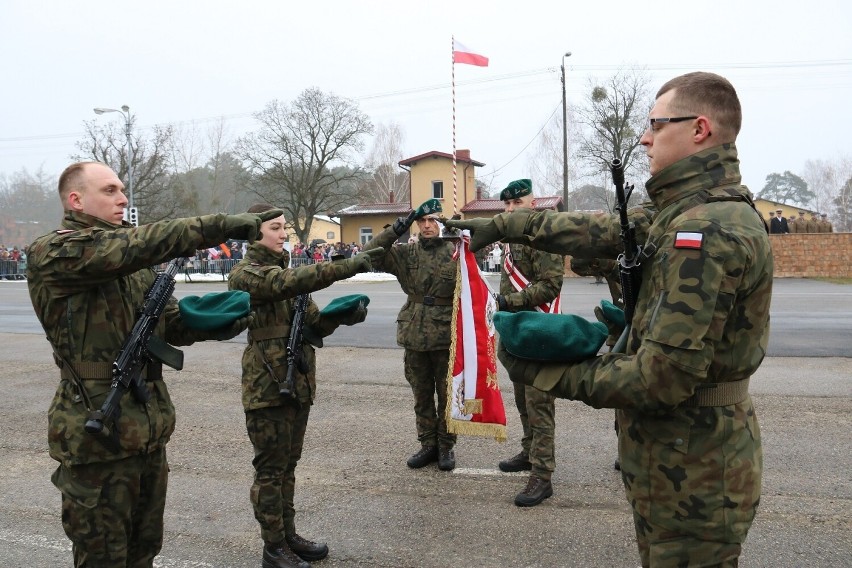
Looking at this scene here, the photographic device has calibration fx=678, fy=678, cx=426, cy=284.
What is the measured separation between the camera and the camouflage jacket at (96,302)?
281 centimetres

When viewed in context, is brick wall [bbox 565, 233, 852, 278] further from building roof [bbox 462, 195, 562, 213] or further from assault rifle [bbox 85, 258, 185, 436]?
assault rifle [bbox 85, 258, 185, 436]

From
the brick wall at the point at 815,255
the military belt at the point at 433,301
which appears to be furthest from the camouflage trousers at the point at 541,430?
the brick wall at the point at 815,255

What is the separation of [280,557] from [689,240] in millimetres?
3026

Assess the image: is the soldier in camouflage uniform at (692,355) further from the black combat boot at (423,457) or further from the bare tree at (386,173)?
the bare tree at (386,173)

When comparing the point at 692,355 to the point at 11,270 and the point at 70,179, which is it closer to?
the point at 70,179

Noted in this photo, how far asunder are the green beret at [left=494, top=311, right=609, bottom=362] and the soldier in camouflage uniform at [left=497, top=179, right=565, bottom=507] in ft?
9.62

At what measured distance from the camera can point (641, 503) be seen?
2359 millimetres

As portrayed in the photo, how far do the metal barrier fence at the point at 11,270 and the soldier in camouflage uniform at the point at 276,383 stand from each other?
1540 inches

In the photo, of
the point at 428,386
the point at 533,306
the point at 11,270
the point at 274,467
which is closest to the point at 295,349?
the point at 274,467

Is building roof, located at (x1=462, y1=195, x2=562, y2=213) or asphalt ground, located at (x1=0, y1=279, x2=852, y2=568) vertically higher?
building roof, located at (x1=462, y1=195, x2=562, y2=213)

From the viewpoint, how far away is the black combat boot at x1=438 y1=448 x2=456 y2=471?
554 cm

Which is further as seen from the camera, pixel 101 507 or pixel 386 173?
pixel 386 173

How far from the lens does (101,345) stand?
3.03 meters

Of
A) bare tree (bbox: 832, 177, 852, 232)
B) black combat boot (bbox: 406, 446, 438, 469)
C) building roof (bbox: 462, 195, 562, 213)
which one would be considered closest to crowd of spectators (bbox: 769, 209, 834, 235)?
building roof (bbox: 462, 195, 562, 213)
